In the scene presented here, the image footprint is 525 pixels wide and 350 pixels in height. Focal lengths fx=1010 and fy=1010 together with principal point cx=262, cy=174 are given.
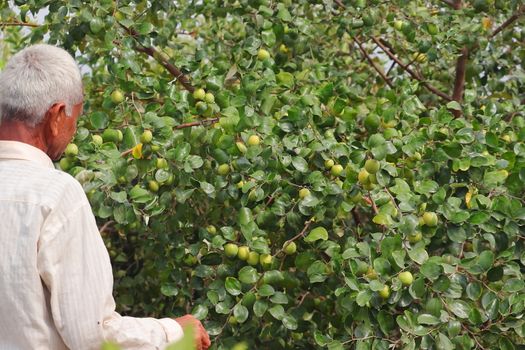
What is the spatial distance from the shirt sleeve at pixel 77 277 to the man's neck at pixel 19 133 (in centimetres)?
15

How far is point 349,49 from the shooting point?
4.59 meters

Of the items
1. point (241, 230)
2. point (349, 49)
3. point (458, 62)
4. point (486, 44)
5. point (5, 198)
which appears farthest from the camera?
point (349, 49)

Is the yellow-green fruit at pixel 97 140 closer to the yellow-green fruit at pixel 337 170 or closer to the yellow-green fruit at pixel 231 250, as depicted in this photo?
the yellow-green fruit at pixel 231 250

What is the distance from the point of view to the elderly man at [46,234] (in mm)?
1889

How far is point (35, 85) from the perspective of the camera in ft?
6.49

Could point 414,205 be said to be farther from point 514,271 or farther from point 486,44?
point 486,44

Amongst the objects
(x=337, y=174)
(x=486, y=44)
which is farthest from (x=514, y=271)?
(x=486, y=44)

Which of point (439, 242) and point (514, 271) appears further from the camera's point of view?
point (439, 242)

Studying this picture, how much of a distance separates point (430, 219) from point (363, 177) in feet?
0.74

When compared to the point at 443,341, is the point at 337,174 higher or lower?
higher

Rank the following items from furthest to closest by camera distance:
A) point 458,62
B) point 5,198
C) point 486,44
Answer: point 458,62 → point 486,44 → point 5,198

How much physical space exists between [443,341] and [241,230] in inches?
25.8

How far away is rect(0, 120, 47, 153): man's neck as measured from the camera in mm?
1986

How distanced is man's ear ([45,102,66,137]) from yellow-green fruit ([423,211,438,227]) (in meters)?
1.23
